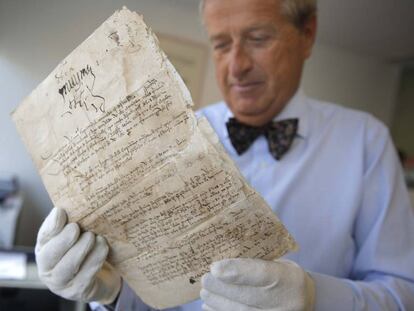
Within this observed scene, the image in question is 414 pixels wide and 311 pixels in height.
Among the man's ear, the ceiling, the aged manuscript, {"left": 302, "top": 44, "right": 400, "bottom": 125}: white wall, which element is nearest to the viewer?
the aged manuscript

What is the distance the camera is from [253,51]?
2.10 ft

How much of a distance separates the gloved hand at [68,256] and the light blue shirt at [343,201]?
0.11 m

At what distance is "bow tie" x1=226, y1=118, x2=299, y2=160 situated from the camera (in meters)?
0.73

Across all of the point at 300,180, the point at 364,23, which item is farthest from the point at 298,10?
the point at 364,23

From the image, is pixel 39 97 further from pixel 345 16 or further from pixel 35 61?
pixel 345 16

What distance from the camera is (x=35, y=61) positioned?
→ 0.54 metres

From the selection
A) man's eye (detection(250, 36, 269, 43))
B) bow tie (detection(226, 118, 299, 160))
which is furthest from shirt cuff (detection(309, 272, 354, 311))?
man's eye (detection(250, 36, 269, 43))

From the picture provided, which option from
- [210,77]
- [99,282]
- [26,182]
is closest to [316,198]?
[210,77]

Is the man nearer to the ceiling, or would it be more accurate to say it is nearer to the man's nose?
the man's nose

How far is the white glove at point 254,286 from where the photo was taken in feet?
1.38

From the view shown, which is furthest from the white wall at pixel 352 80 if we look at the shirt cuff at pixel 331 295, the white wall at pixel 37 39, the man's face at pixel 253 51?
the shirt cuff at pixel 331 295

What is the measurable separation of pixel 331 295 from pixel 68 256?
1.27 ft

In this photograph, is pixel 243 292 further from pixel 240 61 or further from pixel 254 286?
pixel 240 61

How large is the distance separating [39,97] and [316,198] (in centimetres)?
55
